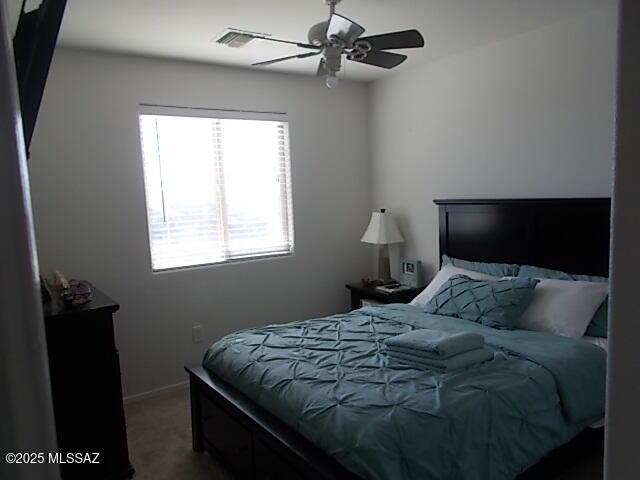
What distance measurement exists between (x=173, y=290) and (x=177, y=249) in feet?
1.06

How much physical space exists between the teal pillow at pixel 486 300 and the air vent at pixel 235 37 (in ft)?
6.81

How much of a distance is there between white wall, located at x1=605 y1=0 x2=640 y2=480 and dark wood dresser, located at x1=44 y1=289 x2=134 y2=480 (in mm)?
2387

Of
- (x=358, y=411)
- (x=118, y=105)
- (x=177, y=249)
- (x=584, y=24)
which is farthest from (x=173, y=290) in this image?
(x=584, y=24)

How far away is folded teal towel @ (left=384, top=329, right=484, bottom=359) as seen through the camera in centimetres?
215

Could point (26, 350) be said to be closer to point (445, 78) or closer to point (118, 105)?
point (118, 105)

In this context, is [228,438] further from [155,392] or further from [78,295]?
[155,392]

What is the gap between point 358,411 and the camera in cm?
182

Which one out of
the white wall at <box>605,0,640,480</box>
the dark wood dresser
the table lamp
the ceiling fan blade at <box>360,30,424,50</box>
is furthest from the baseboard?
the white wall at <box>605,0,640,480</box>

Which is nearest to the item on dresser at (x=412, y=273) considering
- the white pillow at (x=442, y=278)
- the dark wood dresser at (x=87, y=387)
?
the white pillow at (x=442, y=278)

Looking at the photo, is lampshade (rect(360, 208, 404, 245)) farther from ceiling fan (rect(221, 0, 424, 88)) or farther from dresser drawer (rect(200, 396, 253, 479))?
dresser drawer (rect(200, 396, 253, 479))

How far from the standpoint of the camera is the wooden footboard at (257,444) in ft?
6.05

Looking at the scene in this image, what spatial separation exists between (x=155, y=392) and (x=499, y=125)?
3285 mm

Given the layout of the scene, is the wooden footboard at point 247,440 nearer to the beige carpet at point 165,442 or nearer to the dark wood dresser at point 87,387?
the beige carpet at point 165,442

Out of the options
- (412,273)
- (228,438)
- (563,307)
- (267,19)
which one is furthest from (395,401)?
(412,273)
